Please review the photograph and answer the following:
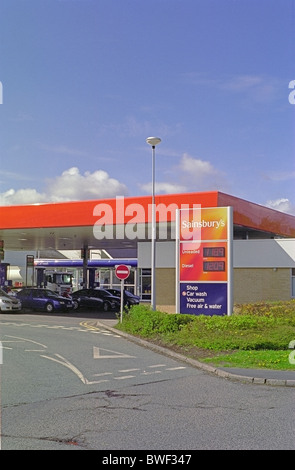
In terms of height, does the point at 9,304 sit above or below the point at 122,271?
below

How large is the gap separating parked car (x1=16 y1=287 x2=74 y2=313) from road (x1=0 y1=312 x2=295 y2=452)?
66.2ft

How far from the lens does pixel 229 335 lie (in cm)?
1598

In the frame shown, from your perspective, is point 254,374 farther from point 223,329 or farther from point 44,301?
point 44,301

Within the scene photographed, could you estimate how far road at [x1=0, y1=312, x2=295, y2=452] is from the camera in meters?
6.57

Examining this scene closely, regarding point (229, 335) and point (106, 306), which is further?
point (106, 306)

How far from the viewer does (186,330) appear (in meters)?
17.1

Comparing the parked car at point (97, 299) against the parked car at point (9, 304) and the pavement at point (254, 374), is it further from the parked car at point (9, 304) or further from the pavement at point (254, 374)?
the pavement at point (254, 374)

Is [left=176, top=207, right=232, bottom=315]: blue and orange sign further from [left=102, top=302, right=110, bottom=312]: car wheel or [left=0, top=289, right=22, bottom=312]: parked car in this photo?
[left=102, top=302, right=110, bottom=312]: car wheel

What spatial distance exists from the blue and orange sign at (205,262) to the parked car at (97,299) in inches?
695

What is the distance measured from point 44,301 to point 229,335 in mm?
21426

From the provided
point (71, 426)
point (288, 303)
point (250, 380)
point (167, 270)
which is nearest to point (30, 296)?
point (167, 270)

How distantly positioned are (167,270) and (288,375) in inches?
736

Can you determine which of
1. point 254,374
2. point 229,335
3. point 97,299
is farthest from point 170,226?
point 254,374
